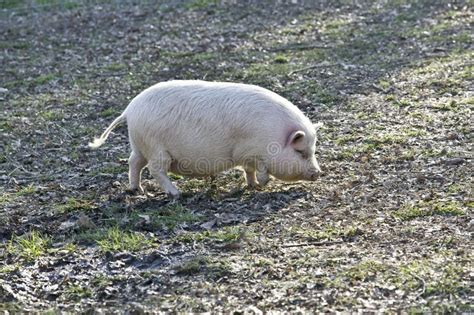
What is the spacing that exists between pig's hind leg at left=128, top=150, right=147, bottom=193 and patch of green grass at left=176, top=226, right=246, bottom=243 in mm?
1313

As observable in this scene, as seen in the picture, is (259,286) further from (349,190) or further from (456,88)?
(456,88)

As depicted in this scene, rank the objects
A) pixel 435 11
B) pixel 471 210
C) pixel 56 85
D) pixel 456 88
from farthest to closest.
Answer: pixel 435 11
pixel 56 85
pixel 456 88
pixel 471 210

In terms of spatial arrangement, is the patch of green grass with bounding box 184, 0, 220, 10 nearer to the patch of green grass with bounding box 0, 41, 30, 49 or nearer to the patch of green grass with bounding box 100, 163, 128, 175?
the patch of green grass with bounding box 0, 41, 30, 49

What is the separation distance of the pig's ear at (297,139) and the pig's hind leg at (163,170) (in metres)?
0.95

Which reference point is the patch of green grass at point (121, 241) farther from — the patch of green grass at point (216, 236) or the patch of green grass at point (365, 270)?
the patch of green grass at point (365, 270)

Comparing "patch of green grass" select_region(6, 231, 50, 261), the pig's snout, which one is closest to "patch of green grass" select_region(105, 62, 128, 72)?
the pig's snout

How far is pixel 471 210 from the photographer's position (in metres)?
6.66

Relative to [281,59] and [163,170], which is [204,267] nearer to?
[163,170]

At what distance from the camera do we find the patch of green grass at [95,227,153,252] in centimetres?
629

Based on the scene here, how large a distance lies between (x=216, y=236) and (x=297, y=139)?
4.25 ft

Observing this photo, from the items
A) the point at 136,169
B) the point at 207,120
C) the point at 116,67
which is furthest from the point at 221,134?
the point at 116,67

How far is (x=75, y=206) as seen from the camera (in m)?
7.35

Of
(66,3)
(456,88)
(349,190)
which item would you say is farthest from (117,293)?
(66,3)

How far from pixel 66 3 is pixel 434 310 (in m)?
11.7
